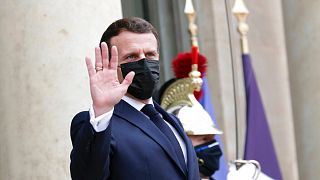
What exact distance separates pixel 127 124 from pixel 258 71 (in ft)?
14.8

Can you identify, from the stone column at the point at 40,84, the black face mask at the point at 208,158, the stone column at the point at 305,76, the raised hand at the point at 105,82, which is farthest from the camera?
the stone column at the point at 305,76

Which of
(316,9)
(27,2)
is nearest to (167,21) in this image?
(316,9)

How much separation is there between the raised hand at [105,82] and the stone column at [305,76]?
385 cm

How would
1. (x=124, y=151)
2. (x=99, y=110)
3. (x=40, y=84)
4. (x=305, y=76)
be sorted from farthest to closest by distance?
(x=305, y=76) < (x=40, y=84) < (x=124, y=151) < (x=99, y=110)

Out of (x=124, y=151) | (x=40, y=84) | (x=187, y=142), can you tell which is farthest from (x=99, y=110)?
(x=40, y=84)

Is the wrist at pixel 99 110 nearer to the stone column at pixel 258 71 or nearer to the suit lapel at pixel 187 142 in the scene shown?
the suit lapel at pixel 187 142

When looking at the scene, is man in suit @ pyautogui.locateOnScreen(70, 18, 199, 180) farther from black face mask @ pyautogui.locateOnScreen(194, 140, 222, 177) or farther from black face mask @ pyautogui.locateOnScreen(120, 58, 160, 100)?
black face mask @ pyautogui.locateOnScreen(194, 140, 222, 177)

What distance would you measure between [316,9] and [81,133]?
13.0ft

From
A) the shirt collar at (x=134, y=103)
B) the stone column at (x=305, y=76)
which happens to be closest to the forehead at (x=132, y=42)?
the shirt collar at (x=134, y=103)

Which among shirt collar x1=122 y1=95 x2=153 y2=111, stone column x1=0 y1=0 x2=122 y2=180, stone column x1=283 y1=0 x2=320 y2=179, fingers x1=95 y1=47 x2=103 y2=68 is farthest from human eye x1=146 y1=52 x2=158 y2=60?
stone column x1=283 y1=0 x2=320 y2=179

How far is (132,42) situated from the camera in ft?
7.90

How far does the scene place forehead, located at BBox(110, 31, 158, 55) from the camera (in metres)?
2.40

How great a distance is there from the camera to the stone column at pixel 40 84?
10.8 ft

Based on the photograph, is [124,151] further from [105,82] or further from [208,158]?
[208,158]
